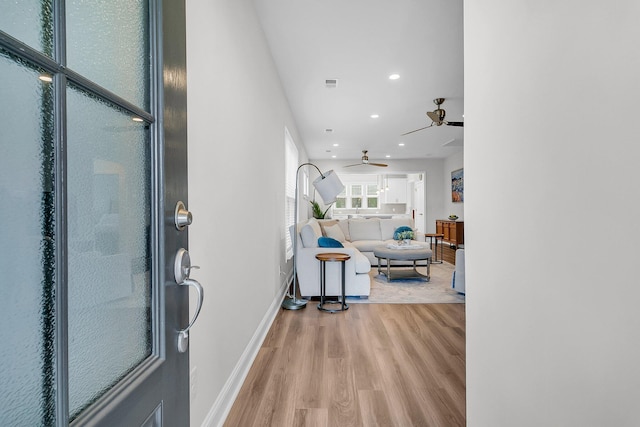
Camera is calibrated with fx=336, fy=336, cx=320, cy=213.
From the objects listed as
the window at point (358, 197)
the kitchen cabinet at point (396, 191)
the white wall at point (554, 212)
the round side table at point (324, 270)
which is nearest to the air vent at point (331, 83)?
the round side table at point (324, 270)

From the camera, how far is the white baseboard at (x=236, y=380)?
5.33 feet

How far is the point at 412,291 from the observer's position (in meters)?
4.47

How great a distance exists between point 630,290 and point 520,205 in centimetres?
40

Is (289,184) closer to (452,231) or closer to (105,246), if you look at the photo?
(105,246)

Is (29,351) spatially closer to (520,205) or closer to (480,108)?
(520,205)

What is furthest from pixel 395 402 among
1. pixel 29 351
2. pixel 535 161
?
pixel 29 351

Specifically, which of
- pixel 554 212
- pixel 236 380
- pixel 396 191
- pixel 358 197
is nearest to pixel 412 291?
pixel 236 380

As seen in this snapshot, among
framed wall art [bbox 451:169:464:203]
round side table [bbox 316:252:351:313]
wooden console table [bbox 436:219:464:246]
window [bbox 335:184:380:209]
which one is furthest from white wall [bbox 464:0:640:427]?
window [bbox 335:184:380:209]

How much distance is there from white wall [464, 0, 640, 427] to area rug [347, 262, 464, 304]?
2.80 metres

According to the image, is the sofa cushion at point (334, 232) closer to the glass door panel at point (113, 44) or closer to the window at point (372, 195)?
the window at point (372, 195)

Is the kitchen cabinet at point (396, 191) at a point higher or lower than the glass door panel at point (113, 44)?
higher

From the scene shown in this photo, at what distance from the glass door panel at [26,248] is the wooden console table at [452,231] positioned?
8.72 m

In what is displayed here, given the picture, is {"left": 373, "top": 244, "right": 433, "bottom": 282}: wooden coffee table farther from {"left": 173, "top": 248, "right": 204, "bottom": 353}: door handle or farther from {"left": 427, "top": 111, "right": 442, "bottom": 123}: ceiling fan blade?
{"left": 173, "top": 248, "right": 204, "bottom": 353}: door handle

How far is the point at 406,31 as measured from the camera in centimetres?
293
